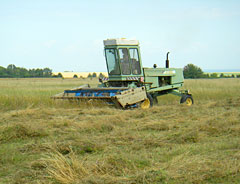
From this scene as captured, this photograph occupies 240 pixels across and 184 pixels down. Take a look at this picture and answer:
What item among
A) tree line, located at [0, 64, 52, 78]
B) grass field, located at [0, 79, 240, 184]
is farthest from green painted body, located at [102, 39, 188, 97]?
tree line, located at [0, 64, 52, 78]

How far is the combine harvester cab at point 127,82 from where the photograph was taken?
13031 millimetres

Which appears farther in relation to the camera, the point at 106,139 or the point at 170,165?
the point at 106,139

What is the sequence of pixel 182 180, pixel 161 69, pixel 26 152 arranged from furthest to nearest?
pixel 161 69 → pixel 26 152 → pixel 182 180

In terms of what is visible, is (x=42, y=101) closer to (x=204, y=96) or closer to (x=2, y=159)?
(x=204, y=96)

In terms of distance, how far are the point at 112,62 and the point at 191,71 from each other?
115 ft

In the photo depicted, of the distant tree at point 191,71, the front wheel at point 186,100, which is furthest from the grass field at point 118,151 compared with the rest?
the distant tree at point 191,71

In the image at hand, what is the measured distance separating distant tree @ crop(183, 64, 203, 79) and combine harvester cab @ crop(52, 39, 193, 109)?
32.5 meters

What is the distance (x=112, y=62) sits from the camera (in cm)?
1488

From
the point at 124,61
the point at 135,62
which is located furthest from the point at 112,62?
the point at 135,62

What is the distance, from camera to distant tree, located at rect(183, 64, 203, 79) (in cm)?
4831

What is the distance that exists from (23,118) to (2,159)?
4.44 meters

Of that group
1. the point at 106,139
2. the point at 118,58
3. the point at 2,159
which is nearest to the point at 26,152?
the point at 2,159

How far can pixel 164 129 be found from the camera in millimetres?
8602

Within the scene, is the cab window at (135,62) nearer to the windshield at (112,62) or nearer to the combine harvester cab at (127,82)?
the combine harvester cab at (127,82)
